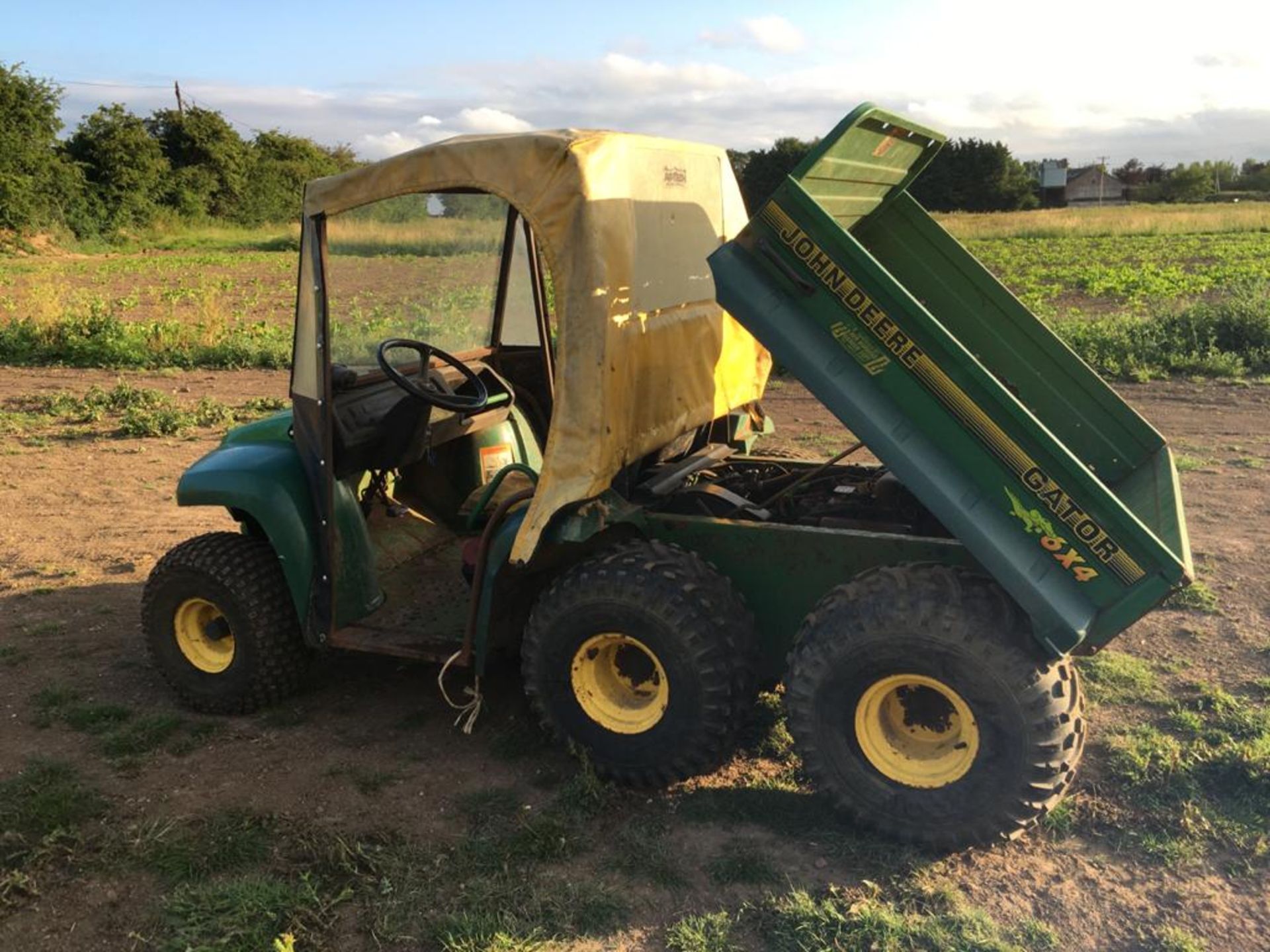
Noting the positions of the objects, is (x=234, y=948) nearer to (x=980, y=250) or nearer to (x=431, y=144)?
(x=431, y=144)

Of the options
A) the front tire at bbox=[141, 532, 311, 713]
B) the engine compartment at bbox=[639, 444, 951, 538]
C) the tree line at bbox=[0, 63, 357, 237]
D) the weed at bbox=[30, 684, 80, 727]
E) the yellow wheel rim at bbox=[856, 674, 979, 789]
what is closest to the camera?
the yellow wheel rim at bbox=[856, 674, 979, 789]

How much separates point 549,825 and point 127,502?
5225 millimetres

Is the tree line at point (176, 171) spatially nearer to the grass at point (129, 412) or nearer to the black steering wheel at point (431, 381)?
the grass at point (129, 412)

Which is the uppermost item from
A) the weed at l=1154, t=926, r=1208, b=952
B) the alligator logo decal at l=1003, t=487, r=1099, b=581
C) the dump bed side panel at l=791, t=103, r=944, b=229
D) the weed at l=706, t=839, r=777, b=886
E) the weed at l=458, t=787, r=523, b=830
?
the dump bed side panel at l=791, t=103, r=944, b=229

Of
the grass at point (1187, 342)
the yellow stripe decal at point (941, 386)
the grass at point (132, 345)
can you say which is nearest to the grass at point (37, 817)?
the yellow stripe decal at point (941, 386)

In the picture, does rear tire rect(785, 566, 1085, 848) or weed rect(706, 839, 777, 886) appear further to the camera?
weed rect(706, 839, 777, 886)

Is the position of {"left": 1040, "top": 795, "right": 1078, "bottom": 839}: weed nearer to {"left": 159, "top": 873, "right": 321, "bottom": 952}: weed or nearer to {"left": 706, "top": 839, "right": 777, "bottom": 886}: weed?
{"left": 706, "top": 839, "right": 777, "bottom": 886}: weed

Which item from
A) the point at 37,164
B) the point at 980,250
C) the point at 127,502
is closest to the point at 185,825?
the point at 127,502

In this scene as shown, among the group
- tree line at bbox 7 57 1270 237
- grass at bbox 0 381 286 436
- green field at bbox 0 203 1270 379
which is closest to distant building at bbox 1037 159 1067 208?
tree line at bbox 7 57 1270 237

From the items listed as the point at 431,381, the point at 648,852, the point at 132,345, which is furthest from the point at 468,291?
the point at 132,345

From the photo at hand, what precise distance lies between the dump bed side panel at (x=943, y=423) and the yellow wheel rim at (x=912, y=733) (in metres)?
0.44

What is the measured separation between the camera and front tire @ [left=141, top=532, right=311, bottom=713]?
4.12 metres

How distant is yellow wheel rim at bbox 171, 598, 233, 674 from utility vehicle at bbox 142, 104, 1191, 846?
1 centimetres

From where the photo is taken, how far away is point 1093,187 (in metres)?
94.5
